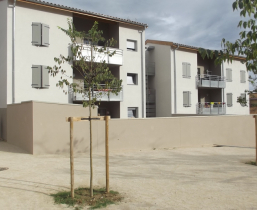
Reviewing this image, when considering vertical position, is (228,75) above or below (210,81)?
above

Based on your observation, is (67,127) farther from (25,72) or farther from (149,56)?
(149,56)

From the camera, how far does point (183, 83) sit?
26.8 m

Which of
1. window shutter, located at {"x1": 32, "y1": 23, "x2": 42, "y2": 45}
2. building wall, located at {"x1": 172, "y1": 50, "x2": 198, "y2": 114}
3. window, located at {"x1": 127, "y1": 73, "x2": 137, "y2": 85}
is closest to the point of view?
window shutter, located at {"x1": 32, "y1": 23, "x2": 42, "y2": 45}

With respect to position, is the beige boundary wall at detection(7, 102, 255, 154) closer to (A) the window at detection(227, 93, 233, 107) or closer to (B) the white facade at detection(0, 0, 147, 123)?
(B) the white facade at detection(0, 0, 147, 123)

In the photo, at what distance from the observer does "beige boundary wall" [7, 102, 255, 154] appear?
12484 mm

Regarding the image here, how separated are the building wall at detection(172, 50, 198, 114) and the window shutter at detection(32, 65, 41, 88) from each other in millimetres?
13167

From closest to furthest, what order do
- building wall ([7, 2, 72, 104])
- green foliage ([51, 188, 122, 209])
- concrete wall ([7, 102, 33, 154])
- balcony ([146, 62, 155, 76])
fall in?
green foliage ([51, 188, 122, 209]) → concrete wall ([7, 102, 33, 154]) → building wall ([7, 2, 72, 104]) → balcony ([146, 62, 155, 76])

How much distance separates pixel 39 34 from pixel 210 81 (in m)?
17.5

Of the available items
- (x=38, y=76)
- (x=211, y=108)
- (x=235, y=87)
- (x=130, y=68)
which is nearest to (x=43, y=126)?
(x=38, y=76)

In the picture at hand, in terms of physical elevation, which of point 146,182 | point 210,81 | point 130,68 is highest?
point 130,68

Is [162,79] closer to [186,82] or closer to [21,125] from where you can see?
[186,82]

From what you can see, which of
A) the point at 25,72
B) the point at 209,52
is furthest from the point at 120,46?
the point at 209,52

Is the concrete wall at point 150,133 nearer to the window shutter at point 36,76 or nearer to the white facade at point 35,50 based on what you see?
the white facade at point 35,50

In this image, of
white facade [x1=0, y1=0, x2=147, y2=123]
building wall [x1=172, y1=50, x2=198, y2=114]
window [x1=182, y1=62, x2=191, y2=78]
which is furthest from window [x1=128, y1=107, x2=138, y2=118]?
window [x1=182, y1=62, x2=191, y2=78]
